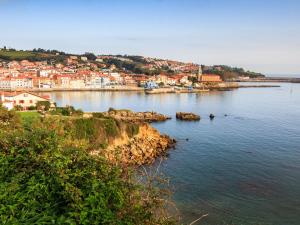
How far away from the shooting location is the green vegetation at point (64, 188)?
5336 millimetres

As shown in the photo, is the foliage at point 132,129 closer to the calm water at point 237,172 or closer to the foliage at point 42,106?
the calm water at point 237,172

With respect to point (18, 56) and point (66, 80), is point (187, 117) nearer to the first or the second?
point (66, 80)

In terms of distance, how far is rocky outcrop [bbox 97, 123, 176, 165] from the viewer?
25028mm

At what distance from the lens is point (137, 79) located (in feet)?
374

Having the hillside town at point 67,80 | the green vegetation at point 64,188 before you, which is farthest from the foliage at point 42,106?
the hillside town at point 67,80

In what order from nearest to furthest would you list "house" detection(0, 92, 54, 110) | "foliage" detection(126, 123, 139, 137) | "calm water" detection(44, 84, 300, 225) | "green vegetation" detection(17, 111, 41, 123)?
"green vegetation" detection(17, 111, 41, 123) < "calm water" detection(44, 84, 300, 225) < "foliage" detection(126, 123, 139, 137) < "house" detection(0, 92, 54, 110)

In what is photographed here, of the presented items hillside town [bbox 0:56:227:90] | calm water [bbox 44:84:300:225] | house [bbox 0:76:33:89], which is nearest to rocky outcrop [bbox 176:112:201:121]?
calm water [bbox 44:84:300:225]

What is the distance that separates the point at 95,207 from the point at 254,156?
76.4 ft

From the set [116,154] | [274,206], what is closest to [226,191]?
[274,206]

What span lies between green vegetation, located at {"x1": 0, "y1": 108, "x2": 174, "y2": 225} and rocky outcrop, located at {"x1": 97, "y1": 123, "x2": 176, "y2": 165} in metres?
16.3

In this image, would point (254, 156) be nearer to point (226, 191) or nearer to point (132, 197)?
point (226, 191)

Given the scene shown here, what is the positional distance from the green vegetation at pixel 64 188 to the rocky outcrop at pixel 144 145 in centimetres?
1632

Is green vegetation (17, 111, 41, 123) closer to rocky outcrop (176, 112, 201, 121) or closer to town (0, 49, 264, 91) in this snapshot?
rocky outcrop (176, 112, 201, 121)

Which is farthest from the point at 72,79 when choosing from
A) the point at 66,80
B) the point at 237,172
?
the point at 237,172
